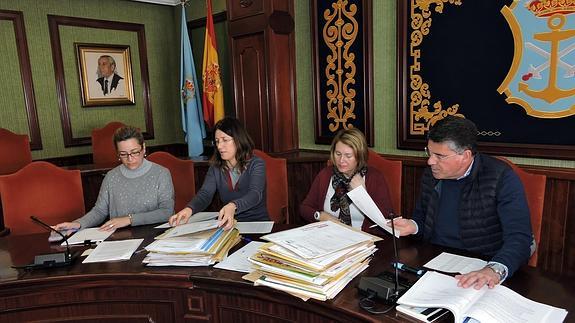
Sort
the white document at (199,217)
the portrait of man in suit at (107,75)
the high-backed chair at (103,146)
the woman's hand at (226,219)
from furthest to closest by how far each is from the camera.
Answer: the portrait of man in suit at (107,75)
the high-backed chair at (103,146)
the white document at (199,217)
the woman's hand at (226,219)

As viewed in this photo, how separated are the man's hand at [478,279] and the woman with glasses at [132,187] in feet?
5.04

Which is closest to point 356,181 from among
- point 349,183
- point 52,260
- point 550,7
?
point 349,183

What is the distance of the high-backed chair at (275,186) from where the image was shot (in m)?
2.72

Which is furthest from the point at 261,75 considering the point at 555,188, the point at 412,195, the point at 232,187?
the point at 555,188

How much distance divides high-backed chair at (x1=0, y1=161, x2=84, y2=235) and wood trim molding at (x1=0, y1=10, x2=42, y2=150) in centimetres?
206

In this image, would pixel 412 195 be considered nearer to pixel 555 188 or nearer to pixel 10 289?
pixel 555 188

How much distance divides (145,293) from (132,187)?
86 cm

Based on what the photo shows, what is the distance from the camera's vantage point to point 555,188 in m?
2.22

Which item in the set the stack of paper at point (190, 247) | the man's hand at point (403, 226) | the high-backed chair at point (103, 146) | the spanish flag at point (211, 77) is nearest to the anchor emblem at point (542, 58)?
the man's hand at point (403, 226)

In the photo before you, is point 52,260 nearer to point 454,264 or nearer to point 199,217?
point 199,217

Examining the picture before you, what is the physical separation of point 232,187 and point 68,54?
311 cm

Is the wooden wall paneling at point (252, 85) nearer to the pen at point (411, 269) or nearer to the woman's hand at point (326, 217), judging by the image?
the woman's hand at point (326, 217)

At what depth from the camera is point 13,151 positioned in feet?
12.6

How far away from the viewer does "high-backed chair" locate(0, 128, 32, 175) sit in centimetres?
380
